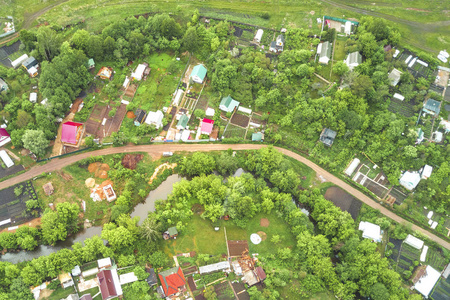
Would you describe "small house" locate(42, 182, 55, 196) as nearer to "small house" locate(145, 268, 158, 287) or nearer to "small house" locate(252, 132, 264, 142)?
"small house" locate(145, 268, 158, 287)

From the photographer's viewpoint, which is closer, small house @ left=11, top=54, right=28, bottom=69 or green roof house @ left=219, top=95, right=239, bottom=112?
green roof house @ left=219, top=95, right=239, bottom=112

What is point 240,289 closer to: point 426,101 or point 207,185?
point 207,185

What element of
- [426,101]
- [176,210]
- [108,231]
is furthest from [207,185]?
[426,101]

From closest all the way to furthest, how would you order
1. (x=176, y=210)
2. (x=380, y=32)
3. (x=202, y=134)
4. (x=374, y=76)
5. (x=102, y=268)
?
(x=102, y=268), (x=176, y=210), (x=202, y=134), (x=374, y=76), (x=380, y=32)

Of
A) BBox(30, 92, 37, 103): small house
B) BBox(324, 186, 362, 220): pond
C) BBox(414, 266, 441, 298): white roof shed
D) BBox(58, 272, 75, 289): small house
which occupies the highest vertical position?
BBox(30, 92, 37, 103): small house

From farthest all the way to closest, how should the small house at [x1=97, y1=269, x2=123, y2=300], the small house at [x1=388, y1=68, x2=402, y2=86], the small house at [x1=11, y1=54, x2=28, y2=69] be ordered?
the small house at [x1=388, y1=68, x2=402, y2=86]
the small house at [x1=11, y1=54, x2=28, y2=69]
the small house at [x1=97, y1=269, x2=123, y2=300]

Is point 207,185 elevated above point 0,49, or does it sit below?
below

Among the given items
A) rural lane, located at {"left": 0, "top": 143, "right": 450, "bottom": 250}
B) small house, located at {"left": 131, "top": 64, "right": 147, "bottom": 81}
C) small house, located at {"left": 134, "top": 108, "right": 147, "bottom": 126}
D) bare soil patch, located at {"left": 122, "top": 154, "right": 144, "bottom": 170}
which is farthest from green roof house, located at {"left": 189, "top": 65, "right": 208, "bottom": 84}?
bare soil patch, located at {"left": 122, "top": 154, "right": 144, "bottom": 170}

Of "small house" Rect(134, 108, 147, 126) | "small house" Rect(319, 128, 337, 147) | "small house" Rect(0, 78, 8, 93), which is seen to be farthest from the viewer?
"small house" Rect(0, 78, 8, 93)

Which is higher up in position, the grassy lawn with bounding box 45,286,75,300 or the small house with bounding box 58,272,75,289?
the small house with bounding box 58,272,75,289
